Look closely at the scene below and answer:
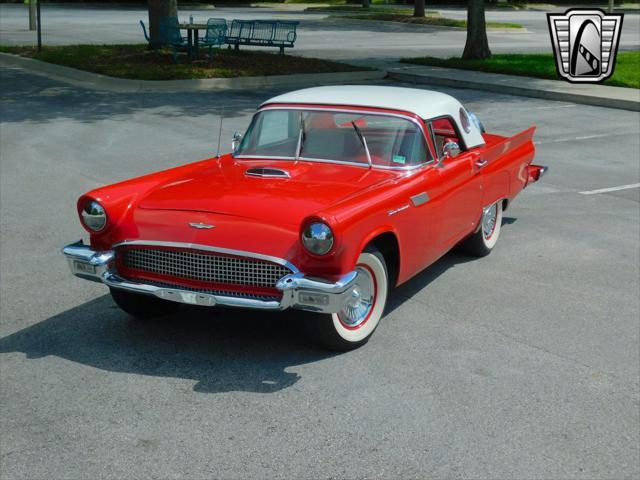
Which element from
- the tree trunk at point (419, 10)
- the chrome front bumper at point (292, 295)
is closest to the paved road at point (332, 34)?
the tree trunk at point (419, 10)

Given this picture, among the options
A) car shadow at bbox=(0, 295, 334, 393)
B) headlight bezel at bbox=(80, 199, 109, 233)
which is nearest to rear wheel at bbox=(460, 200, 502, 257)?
car shadow at bbox=(0, 295, 334, 393)

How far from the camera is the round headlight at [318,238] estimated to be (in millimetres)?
5621

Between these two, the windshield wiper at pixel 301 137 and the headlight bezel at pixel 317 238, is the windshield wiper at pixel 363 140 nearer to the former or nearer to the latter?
the windshield wiper at pixel 301 137

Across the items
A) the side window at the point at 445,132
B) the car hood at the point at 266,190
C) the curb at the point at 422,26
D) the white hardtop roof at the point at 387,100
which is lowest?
the curb at the point at 422,26

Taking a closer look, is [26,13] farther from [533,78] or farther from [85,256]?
[85,256]

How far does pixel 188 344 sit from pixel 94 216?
3.56 ft

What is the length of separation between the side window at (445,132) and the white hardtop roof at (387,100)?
0.05m

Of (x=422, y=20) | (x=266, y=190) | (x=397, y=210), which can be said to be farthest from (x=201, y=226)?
(x=422, y=20)

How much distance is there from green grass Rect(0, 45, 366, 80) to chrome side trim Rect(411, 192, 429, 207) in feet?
46.2

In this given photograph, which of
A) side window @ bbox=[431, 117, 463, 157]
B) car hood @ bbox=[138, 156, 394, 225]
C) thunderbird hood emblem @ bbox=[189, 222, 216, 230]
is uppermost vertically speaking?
side window @ bbox=[431, 117, 463, 157]

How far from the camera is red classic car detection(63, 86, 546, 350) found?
574 centimetres

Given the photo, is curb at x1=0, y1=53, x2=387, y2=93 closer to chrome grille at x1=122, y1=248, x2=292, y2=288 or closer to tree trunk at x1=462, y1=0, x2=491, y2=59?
tree trunk at x1=462, y1=0, x2=491, y2=59

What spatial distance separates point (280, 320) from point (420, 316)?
105cm

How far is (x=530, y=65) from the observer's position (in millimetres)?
23922
